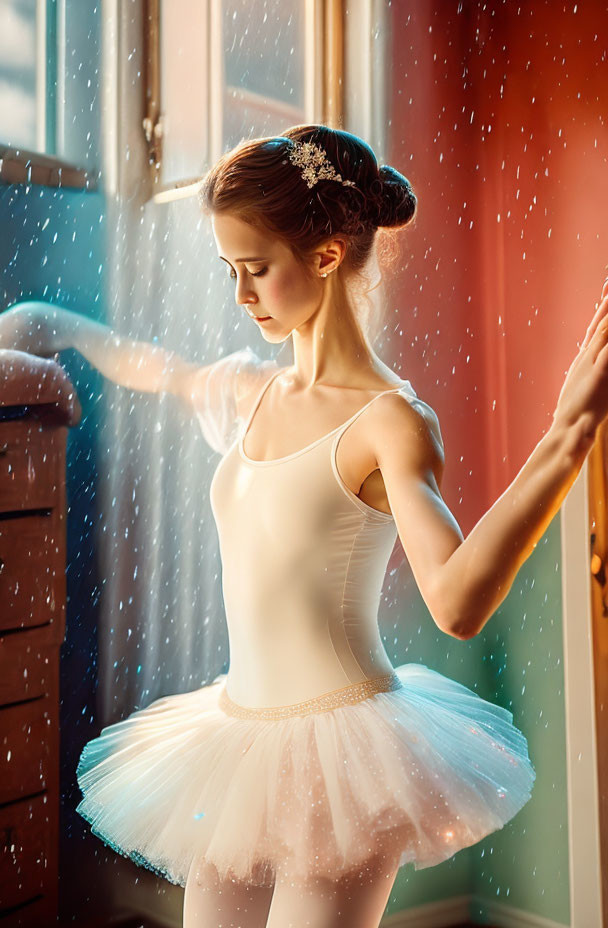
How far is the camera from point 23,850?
1.02 m

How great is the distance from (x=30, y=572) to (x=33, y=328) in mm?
295

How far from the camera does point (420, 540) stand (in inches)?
28.9

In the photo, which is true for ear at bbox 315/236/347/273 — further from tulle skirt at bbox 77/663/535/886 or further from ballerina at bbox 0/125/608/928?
tulle skirt at bbox 77/663/535/886

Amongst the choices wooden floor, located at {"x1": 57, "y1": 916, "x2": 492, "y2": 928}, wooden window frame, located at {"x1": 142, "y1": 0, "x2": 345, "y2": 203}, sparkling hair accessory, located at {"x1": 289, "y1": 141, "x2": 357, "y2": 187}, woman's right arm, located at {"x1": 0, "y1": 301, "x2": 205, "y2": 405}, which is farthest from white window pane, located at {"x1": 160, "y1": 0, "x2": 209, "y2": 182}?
wooden floor, located at {"x1": 57, "y1": 916, "x2": 492, "y2": 928}

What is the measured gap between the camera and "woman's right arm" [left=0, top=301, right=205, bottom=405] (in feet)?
3.36

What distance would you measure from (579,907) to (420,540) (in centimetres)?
66

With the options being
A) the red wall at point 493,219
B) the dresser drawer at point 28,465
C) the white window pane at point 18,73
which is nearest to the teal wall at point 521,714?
the red wall at point 493,219

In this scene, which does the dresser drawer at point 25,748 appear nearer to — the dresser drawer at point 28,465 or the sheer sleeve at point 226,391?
the dresser drawer at point 28,465

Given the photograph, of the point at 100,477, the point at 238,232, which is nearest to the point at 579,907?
the point at 100,477

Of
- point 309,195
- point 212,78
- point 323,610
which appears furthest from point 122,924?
point 212,78

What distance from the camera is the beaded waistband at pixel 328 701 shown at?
81 centimetres

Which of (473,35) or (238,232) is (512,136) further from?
(238,232)

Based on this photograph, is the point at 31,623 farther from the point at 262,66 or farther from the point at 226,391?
the point at 262,66

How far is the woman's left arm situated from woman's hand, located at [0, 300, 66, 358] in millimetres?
519
